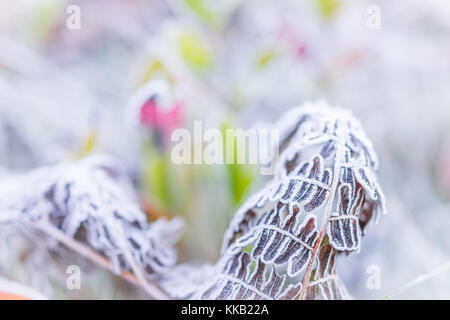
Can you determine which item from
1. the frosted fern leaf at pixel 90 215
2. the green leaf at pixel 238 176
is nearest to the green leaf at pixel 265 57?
the green leaf at pixel 238 176

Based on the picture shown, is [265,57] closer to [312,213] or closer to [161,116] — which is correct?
[161,116]

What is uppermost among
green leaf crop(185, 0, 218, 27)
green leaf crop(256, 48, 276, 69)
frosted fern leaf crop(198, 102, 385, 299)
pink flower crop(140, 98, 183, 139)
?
green leaf crop(185, 0, 218, 27)

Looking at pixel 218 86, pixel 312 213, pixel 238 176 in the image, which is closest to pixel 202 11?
pixel 218 86

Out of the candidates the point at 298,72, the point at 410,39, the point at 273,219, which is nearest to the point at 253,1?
the point at 298,72

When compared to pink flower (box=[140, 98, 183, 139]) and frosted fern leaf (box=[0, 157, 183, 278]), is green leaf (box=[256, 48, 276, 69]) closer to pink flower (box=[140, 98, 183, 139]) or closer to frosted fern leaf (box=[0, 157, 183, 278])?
pink flower (box=[140, 98, 183, 139])

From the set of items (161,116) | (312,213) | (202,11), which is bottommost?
(312,213)

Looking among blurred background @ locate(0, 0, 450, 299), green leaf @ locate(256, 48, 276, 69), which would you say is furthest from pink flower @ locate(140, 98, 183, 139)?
green leaf @ locate(256, 48, 276, 69)

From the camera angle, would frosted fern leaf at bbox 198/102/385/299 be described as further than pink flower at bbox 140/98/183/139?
No
